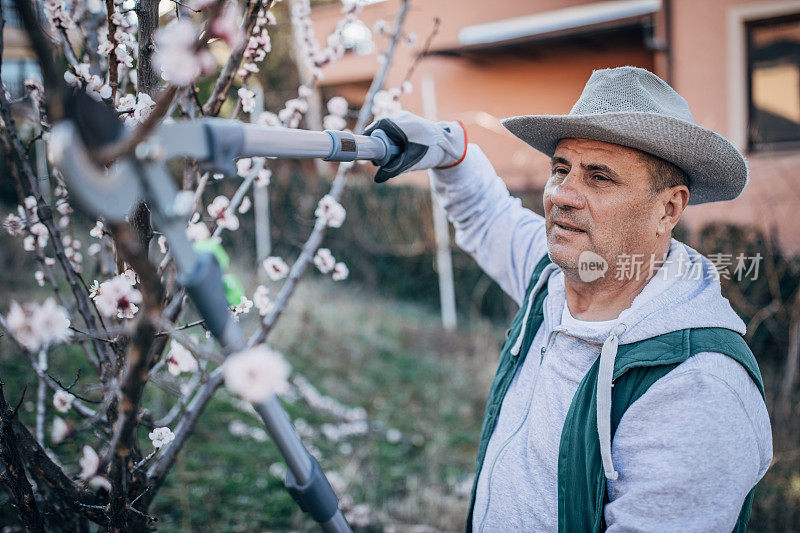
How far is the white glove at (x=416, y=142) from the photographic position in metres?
1.63

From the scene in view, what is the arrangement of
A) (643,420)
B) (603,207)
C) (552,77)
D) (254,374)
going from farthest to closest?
(552,77)
(603,207)
(643,420)
(254,374)

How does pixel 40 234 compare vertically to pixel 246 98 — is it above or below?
below

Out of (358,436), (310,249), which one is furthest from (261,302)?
(358,436)

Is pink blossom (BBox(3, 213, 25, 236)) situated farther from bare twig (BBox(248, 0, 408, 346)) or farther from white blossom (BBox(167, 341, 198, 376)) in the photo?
bare twig (BBox(248, 0, 408, 346))

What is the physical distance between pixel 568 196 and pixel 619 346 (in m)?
0.43

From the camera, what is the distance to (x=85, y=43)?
6.31ft

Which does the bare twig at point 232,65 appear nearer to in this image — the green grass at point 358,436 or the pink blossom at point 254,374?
the pink blossom at point 254,374

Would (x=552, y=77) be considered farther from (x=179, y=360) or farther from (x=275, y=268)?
(x=179, y=360)

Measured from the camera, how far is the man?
1.26 metres

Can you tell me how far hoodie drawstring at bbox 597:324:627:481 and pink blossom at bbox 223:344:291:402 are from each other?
0.86 m

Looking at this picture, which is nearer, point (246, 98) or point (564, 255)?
point (564, 255)

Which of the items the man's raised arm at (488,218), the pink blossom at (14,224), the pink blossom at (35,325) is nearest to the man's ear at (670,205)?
the man's raised arm at (488,218)

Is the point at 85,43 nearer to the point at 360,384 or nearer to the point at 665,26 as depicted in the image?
the point at 360,384

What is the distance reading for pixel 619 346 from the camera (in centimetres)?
144
